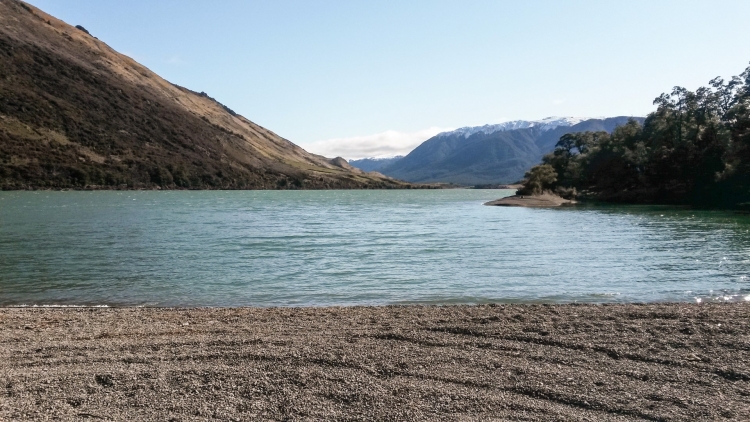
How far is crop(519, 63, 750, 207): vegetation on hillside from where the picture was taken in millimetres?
82000

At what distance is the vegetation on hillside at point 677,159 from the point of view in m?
82.0

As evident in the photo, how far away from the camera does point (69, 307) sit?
1892 centimetres

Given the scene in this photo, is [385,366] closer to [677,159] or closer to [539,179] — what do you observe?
[677,159]

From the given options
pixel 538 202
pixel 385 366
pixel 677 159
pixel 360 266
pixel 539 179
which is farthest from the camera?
pixel 539 179

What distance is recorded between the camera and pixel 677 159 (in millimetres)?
96438

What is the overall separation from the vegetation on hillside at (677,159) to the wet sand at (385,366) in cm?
7637

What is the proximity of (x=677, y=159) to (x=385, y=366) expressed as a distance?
10209 centimetres

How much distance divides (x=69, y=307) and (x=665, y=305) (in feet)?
67.6

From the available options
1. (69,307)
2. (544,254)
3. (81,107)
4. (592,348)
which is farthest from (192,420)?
(81,107)

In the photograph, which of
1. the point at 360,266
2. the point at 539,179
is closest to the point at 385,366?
the point at 360,266

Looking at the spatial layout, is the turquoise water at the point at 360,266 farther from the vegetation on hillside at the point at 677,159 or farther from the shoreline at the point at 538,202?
the shoreline at the point at 538,202

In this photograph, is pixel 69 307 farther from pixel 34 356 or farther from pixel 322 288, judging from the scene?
pixel 322 288

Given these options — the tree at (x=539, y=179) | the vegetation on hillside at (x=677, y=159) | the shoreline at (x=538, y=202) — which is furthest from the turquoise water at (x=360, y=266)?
the tree at (x=539, y=179)

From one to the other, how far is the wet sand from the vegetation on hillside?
7637 cm
